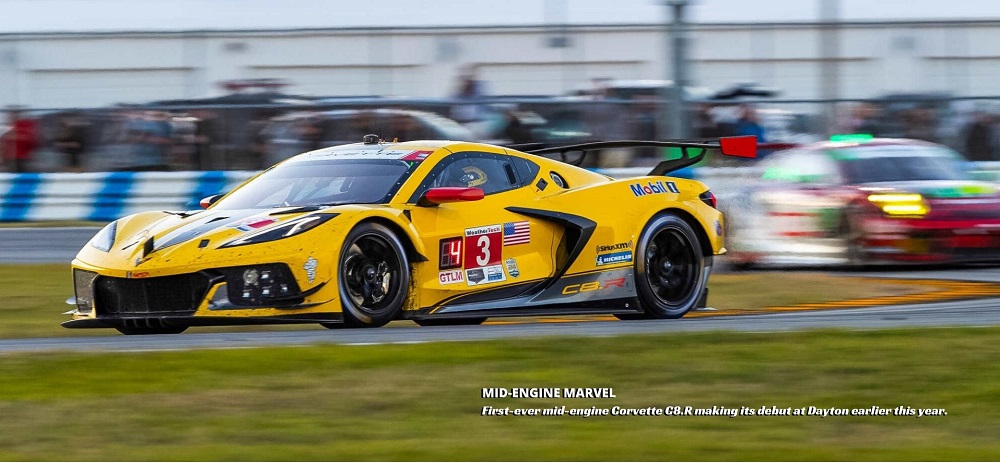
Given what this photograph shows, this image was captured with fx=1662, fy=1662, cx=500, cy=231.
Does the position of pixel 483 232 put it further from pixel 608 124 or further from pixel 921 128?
pixel 921 128

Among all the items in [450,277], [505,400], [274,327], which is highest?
[450,277]

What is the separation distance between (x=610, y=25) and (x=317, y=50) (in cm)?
334

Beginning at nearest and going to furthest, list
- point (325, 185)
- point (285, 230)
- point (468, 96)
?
1. point (285, 230)
2. point (325, 185)
3. point (468, 96)

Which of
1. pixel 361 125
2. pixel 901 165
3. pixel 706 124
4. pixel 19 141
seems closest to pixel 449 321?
pixel 901 165

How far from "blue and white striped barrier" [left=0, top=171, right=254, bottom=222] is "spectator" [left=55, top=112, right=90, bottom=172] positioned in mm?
161

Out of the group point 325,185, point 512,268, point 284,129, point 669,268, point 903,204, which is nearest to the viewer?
point 325,185

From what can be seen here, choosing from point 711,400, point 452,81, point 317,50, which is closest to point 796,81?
point 452,81

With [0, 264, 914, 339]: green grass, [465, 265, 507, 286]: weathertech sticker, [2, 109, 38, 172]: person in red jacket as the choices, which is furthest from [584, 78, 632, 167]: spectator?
[465, 265, 507, 286]: weathertech sticker

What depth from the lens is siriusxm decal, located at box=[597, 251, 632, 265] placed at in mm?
9664

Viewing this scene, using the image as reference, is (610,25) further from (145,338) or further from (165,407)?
(165,407)

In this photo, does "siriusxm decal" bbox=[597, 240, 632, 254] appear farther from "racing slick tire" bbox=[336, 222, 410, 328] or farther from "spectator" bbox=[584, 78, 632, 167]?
"spectator" bbox=[584, 78, 632, 167]

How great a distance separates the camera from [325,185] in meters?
9.07

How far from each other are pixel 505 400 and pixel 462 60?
12285mm

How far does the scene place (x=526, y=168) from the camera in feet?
31.9
